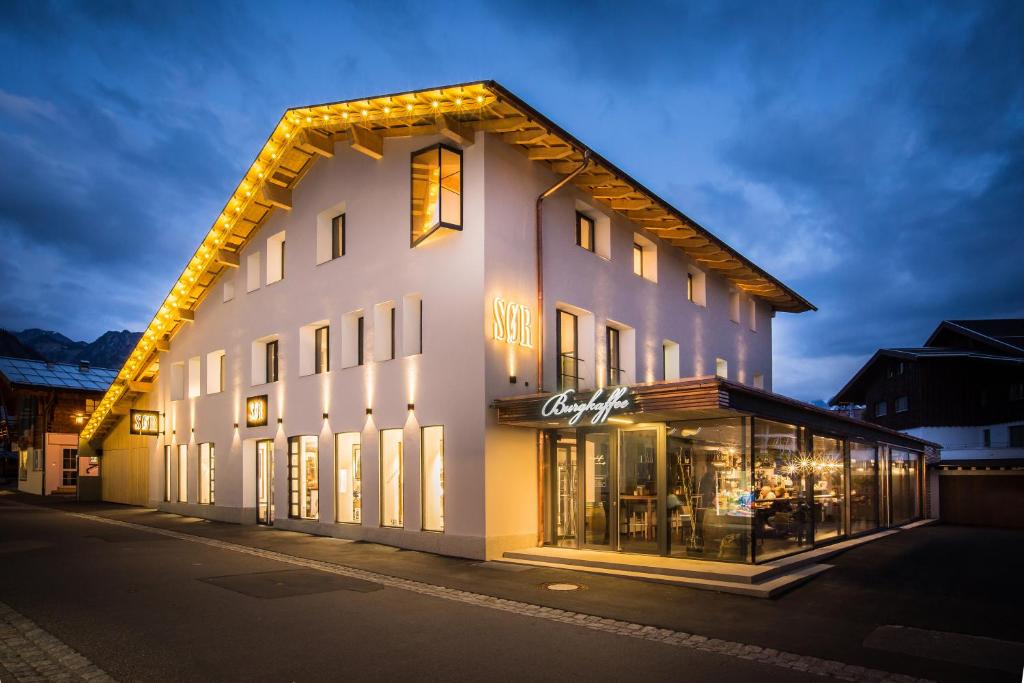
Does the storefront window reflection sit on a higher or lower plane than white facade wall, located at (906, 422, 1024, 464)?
higher

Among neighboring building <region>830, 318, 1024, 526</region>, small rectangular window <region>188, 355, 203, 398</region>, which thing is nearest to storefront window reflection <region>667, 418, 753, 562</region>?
small rectangular window <region>188, 355, 203, 398</region>

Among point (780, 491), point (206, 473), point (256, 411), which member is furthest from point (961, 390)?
point (206, 473)

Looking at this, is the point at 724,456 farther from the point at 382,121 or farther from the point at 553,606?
the point at 382,121

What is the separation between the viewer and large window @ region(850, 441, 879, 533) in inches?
731

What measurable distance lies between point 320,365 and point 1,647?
12023 mm

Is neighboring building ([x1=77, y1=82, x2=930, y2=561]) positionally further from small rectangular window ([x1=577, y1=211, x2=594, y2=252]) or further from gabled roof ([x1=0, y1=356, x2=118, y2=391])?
gabled roof ([x1=0, y1=356, x2=118, y2=391])

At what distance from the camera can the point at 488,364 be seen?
14156mm

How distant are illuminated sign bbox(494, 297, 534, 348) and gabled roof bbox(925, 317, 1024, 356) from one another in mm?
35341

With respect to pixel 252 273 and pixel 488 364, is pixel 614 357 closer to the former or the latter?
pixel 488 364

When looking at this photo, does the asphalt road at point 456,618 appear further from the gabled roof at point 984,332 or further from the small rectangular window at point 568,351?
the gabled roof at point 984,332

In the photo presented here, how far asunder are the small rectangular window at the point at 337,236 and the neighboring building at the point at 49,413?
27.9m

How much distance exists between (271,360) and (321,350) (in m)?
3.07

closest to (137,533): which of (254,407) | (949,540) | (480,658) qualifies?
(254,407)

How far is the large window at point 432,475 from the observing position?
15.0m
